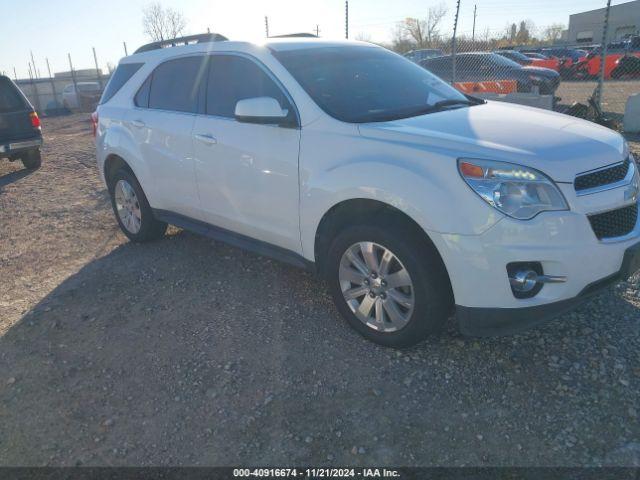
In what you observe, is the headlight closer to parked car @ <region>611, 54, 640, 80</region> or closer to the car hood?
the car hood

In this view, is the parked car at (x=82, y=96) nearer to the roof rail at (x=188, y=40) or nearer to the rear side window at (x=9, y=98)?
the rear side window at (x=9, y=98)

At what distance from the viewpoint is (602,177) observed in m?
2.75

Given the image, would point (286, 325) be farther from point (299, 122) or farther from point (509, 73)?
point (509, 73)

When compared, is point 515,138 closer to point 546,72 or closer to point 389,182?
point 389,182

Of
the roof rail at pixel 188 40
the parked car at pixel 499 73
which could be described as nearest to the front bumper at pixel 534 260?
the roof rail at pixel 188 40

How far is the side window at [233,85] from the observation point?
3660mm

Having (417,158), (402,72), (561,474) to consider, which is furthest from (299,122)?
(561,474)

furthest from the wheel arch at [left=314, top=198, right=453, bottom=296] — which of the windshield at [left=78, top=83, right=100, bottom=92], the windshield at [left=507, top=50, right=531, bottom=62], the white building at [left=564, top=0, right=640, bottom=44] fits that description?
the white building at [left=564, top=0, right=640, bottom=44]

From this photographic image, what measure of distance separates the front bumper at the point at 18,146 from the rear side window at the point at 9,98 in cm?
57

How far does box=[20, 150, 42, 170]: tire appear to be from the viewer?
32.9ft

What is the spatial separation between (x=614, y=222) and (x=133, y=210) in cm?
422

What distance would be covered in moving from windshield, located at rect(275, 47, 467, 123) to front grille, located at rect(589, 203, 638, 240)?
4.26 feet

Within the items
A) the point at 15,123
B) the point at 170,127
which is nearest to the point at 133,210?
the point at 170,127

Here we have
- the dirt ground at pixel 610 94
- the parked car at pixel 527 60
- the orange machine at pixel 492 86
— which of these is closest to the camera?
the orange machine at pixel 492 86
